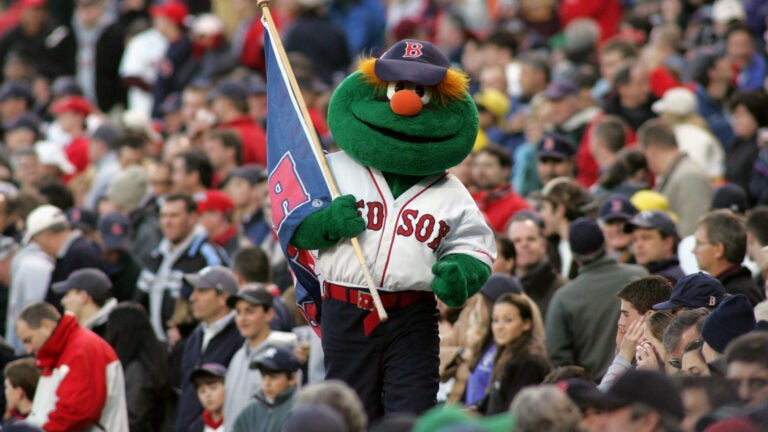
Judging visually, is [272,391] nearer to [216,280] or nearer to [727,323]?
[216,280]

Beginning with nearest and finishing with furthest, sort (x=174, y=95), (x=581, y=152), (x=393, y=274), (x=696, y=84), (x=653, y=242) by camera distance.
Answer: (x=393, y=274) < (x=653, y=242) < (x=581, y=152) < (x=696, y=84) < (x=174, y=95)

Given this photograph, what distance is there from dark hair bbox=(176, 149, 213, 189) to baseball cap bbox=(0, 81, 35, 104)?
17.8 feet

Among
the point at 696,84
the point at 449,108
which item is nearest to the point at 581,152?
the point at 696,84

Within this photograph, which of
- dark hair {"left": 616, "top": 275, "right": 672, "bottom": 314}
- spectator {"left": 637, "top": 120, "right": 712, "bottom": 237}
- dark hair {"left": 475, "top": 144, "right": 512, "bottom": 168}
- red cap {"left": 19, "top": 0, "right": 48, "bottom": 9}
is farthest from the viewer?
red cap {"left": 19, "top": 0, "right": 48, "bottom": 9}

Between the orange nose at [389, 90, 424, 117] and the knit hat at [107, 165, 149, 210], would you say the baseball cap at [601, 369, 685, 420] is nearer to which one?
the orange nose at [389, 90, 424, 117]

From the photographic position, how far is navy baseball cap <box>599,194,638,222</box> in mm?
9922

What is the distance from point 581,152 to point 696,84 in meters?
Answer: 1.69

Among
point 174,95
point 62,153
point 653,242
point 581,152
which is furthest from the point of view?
point 174,95

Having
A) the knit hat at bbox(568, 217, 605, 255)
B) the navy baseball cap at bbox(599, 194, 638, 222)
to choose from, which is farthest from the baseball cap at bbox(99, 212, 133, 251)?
the knit hat at bbox(568, 217, 605, 255)

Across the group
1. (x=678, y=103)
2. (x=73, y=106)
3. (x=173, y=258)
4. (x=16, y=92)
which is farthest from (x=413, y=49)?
(x=16, y=92)

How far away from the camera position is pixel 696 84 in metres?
13.8

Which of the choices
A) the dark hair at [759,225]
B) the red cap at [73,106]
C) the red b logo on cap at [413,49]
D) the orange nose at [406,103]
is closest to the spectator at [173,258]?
the dark hair at [759,225]

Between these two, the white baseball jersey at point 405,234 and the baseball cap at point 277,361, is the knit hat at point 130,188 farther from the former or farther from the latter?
the white baseball jersey at point 405,234

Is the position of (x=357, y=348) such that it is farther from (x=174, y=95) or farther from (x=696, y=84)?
(x=174, y=95)
